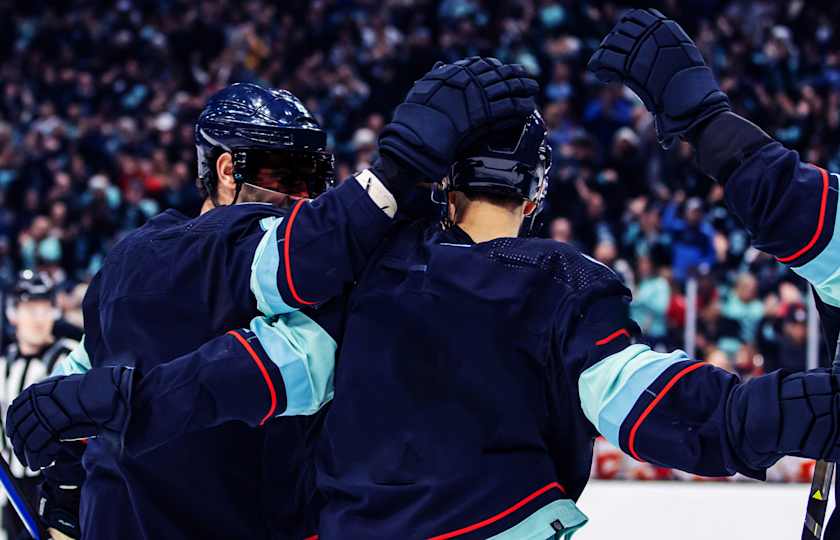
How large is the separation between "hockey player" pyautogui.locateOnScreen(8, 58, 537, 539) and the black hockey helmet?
0.07 m

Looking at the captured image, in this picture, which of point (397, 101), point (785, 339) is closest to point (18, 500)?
point (785, 339)

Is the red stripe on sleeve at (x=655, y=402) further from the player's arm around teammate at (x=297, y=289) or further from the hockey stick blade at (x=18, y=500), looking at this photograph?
the hockey stick blade at (x=18, y=500)

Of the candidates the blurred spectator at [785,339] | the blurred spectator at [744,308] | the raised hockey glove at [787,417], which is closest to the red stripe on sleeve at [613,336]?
the raised hockey glove at [787,417]

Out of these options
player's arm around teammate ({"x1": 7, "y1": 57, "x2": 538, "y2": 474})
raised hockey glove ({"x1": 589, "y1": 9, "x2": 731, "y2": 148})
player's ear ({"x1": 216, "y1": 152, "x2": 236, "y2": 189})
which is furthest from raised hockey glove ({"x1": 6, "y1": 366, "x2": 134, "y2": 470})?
raised hockey glove ({"x1": 589, "y1": 9, "x2": 731, "y2": 148})

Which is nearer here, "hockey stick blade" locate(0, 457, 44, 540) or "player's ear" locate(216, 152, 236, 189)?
"player's ear" locate(216, 152, 236, 189)

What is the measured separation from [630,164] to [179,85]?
5340mm

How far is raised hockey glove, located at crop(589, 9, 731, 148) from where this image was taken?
6.34ft

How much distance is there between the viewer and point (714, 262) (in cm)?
832

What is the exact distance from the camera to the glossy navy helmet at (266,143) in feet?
8.00

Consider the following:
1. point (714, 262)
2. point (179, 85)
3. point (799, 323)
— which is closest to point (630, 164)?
point (714, 262)

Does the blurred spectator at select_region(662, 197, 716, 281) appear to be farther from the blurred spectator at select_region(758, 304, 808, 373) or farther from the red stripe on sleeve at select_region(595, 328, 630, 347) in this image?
the red stripe on sleeve at select_region(595, 328, 630, 347)

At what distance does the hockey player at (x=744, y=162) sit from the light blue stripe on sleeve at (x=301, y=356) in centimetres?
63

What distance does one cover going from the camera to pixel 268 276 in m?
2.08

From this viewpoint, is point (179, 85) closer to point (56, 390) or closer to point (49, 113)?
point (49, 113)
